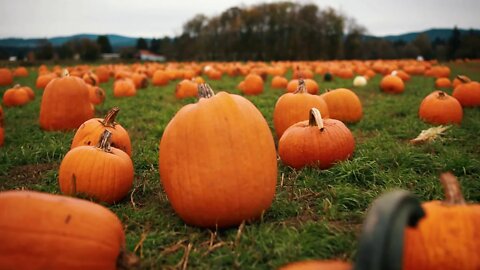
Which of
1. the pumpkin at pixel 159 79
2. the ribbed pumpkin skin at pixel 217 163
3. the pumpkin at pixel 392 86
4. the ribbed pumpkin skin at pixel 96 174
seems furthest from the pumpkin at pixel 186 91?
the ribbed pumpkin skin at pixel 217 163

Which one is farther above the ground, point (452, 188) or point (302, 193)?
point (452, 188)

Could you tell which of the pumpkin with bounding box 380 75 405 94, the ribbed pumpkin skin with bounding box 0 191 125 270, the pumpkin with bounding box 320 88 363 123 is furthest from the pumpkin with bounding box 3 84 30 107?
the pumpkin with bounding box 380 75 405 94

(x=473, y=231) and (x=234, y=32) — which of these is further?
(x=234, y=32)

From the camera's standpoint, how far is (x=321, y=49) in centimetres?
5519

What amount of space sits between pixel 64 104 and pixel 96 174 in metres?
3.22

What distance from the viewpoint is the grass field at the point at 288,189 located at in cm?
236

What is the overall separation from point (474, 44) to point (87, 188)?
53090 millimetres

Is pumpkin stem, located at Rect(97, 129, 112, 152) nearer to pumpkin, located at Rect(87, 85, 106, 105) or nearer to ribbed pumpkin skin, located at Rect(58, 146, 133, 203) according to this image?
ribbed pumpkin skin, located at Rect(58, 146, 133, 203)

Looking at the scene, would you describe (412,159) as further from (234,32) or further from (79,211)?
(234,32)

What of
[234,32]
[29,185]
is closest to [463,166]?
[29,185]

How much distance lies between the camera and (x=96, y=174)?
3.10 m

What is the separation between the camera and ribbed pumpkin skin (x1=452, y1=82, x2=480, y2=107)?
7.61 metres

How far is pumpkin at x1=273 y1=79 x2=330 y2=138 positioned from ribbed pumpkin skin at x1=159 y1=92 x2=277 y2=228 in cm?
247

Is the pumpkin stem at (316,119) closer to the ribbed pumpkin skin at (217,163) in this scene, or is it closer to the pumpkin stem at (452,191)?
the ribbed pumpkin skin at (217,163)
